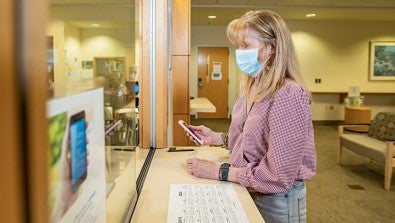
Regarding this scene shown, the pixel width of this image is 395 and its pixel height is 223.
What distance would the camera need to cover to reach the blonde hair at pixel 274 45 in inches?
46.6

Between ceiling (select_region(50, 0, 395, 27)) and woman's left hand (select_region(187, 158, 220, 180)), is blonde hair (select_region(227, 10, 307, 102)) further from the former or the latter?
ceiling (select_region(50, 0, 395, 27))

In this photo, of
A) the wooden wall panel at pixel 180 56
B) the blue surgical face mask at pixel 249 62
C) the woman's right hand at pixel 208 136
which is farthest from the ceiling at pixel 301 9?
the blue surgical face mask at pixel 249 62

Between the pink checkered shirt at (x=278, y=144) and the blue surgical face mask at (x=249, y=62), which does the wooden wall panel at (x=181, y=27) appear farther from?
the pink checkered shirt at (x=278, y=144)

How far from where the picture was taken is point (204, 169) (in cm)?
126


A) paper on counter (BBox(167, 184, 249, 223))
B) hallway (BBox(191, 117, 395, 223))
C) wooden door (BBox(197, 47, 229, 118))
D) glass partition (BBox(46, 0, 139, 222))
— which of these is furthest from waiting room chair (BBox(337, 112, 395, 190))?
wooden door (BBox(197, 47, 229, 118))

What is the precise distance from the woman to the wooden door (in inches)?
312

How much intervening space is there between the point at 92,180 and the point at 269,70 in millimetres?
870

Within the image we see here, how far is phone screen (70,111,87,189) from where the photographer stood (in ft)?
1.34

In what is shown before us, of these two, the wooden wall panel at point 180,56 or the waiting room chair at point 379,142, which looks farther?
the waiting room chair at point 379,142

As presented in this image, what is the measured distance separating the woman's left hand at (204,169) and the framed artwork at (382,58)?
860 cm

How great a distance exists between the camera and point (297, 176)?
46.8 inches

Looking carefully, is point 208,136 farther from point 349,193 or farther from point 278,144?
point 349,193

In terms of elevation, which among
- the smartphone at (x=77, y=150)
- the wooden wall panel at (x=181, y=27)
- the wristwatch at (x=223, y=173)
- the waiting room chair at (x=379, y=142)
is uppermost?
the wooden wall panel at (x=181, y=27)

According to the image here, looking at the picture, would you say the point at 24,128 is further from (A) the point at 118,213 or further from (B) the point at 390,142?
(B) the point at 390,142
